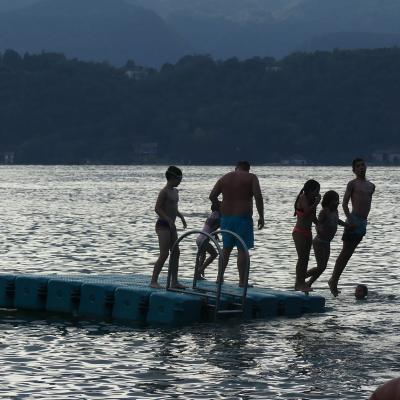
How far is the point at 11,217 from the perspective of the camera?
178 feet

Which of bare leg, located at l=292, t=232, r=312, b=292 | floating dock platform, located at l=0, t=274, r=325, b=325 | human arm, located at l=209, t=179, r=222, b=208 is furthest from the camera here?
bare leg, located at l=292, t=232, r=312, b=292

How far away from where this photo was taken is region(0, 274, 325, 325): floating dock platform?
17.0 meters

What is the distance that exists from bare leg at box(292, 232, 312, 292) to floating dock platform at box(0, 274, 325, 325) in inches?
27.0

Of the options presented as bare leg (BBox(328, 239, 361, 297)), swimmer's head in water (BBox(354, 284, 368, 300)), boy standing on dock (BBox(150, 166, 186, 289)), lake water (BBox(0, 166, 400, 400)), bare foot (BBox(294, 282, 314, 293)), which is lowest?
lake water (BBox(0, 166, 400, 400))

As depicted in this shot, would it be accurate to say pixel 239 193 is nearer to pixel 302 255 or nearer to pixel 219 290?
pixel 302 255

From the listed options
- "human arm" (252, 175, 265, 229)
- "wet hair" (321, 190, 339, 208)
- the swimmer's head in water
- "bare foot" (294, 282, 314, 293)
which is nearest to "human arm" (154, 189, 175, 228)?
"human arm" (252, 175, 265, 229)

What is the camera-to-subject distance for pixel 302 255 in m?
18.7

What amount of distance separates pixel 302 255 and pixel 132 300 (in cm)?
281

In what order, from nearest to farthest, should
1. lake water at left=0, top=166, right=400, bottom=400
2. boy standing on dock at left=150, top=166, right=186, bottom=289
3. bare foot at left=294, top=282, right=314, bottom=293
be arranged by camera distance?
1. lake water at left=0, top=166, right=400, bottom=400
2. boy standing on dock at left=150, top=166, right=186, bottom=289
3. bare foot at left=294, top=282, right=314, bottom=293

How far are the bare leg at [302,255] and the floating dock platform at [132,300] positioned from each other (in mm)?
686

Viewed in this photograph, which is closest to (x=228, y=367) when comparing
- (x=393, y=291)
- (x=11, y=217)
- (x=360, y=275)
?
(x=393, y=291)

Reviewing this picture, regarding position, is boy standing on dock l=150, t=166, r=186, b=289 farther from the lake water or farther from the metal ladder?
the lake water

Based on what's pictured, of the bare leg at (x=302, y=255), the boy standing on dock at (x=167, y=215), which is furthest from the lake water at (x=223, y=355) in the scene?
the boy standing on dock at (x=167, y=215)

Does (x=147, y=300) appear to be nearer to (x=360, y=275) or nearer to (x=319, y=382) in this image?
(x=319, y=382)
